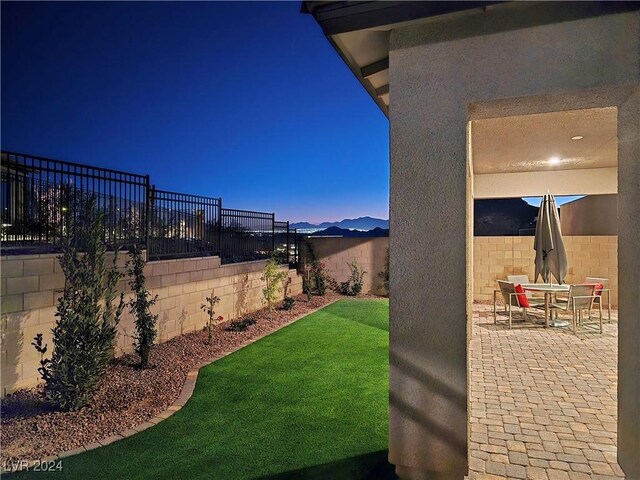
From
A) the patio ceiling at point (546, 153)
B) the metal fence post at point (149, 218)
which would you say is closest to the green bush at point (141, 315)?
the metal fence post at point (149, 218)

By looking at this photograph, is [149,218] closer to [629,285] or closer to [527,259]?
[629,285]

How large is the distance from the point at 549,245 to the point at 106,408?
8.69 metres

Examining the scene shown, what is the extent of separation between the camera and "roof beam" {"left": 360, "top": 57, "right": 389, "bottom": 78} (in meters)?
3.52

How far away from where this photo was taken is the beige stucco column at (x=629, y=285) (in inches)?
101

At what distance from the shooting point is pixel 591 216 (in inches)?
570

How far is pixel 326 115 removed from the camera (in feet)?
81.7

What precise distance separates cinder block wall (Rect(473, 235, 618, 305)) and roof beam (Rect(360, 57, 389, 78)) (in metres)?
9.48

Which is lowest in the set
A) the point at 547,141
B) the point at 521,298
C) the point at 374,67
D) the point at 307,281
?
the point at 307,281

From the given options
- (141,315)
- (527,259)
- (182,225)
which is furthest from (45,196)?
(527,259)

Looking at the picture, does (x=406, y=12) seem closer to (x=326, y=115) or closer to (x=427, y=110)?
(x=427, y=110)

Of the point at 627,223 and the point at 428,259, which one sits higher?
the point at 627,223

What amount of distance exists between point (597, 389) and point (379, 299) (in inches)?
320

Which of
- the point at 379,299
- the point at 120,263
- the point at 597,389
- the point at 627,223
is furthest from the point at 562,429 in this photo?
the point at 379,299

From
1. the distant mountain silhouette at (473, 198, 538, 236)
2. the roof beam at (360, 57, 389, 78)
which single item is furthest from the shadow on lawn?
the distant mountain silhouette at (473, 198, 538, 236)
